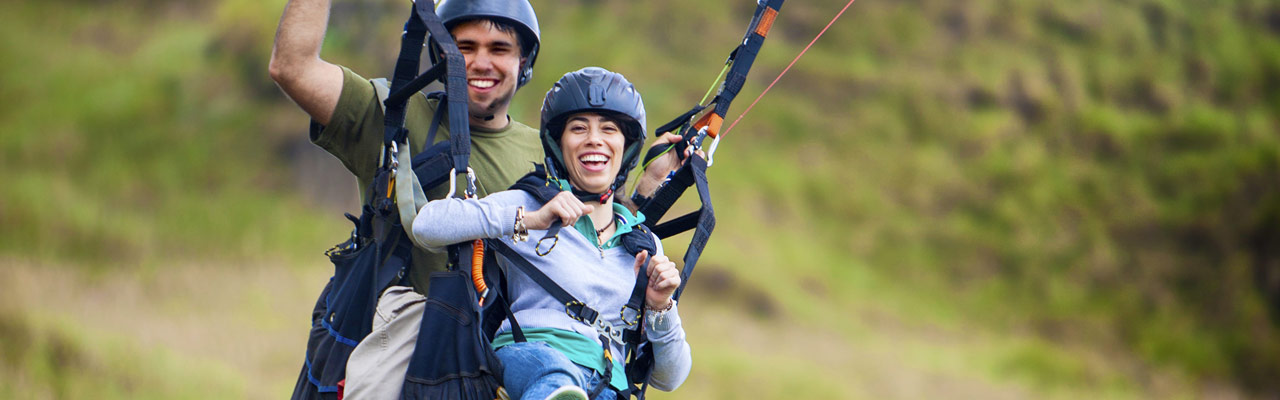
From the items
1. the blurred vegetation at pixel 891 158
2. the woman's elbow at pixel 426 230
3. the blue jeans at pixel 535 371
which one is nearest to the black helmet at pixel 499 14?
the woman's elbow at pixel 426 230

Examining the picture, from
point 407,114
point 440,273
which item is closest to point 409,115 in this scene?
point 407,114

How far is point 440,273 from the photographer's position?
3285 millimetres

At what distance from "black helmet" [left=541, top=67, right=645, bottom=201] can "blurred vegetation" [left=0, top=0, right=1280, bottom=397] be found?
11287 millimetres

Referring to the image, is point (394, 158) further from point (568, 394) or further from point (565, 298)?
point (568, 394)

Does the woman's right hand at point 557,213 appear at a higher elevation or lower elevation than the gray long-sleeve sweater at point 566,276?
higher

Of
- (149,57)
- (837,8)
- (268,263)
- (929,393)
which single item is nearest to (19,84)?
(149,57)

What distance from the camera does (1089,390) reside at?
15664mm

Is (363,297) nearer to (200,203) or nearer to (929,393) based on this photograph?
(929,393)

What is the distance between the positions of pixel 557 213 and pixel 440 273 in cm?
39

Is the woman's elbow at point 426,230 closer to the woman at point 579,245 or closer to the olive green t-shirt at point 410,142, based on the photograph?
the woman at point 579,245

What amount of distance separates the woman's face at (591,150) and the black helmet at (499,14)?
0.45 meters

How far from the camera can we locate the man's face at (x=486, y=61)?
3787mm

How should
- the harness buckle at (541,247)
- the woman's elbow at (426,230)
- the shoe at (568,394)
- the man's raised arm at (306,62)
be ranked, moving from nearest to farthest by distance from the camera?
the shoe at (568,394), the woman's elbow at (426,230), the harness buckle at (541,247), the man's raised arm at (306,62)

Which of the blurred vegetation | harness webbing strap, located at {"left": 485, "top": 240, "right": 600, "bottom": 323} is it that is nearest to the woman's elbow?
harness webbing strap, located at {"left": 485, "top": 240, "right": 600, "bottom": 323}
